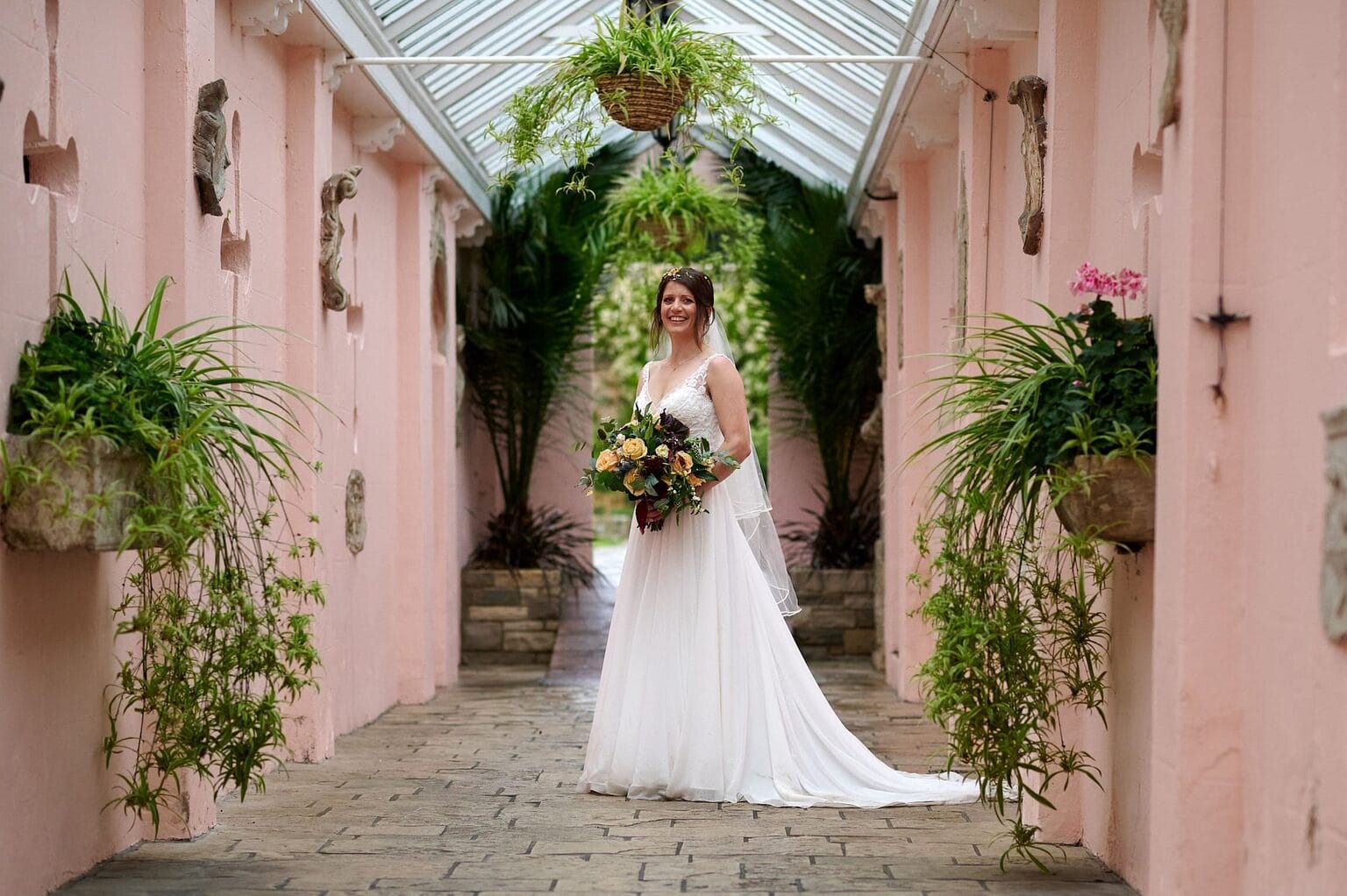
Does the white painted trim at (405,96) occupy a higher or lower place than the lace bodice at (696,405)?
higher

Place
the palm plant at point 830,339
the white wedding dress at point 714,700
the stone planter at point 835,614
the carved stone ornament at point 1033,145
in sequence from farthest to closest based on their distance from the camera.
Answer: the palm plant at point 830,339 → the stone planter at point 835,614 → the white wedding dress at point 714,700 → the carved stone ornament at point 1033,145

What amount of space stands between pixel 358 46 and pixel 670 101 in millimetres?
1728

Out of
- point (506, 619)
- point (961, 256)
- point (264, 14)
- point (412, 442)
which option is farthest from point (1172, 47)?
point (506, 619)

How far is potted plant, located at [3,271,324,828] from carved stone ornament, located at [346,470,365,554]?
3.00m

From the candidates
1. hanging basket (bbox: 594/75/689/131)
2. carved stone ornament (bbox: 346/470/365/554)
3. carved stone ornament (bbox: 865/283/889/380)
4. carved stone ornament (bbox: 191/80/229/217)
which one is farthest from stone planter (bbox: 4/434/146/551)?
carved stone ornament (bbox: 865/283/889/380)

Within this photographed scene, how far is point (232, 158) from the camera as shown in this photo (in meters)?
6.10

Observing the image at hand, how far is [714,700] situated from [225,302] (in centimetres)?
247

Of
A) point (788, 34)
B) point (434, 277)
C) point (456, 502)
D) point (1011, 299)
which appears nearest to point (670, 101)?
point (1011, 299)

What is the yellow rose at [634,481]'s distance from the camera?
5.85 metres

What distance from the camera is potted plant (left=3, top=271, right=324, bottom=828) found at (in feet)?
13.0

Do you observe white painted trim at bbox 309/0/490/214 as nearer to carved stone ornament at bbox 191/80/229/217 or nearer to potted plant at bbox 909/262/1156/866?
carved stone ornament at bbox 191/80/229/217

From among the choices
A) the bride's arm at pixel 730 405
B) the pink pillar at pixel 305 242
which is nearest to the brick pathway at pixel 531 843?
the pink pillar at pixel 305 242

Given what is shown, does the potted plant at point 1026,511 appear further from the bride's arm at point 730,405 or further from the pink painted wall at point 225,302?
the pink painted wall at point 225,302

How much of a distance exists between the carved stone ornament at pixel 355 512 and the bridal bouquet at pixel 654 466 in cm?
244
